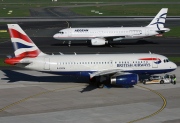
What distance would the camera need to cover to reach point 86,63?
58.5 metres

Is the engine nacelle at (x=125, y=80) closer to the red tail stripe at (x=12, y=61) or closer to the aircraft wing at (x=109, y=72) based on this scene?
the aircraft wing at (x=109, y=72)

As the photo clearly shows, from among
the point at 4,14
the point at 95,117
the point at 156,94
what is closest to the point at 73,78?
the point at 156,94

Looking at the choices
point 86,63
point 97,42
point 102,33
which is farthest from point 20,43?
point 102,33

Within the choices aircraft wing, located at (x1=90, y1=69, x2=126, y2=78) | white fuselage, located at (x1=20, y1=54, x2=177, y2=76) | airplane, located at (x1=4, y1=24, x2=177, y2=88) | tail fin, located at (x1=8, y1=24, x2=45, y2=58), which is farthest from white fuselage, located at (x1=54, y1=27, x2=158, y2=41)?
aircraft wing, located at (x1=90, y1=69, x2=126, y2=78)

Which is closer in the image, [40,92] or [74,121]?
[74,121]

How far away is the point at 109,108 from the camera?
157 ft

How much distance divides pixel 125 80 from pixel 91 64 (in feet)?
18.5

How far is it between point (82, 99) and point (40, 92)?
22.4ft

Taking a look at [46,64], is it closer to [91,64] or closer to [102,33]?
[91,64]

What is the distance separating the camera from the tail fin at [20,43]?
56.9m

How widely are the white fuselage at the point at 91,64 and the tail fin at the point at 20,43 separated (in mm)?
1077

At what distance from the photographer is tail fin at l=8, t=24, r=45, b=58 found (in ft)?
187

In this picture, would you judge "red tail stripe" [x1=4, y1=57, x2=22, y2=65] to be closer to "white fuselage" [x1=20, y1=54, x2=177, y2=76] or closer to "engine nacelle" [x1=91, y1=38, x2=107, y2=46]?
"white fuselage" [x1=20, y1=54, x2=177, y2=76]

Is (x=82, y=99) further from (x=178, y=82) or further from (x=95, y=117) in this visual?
(x=178, y=82)
